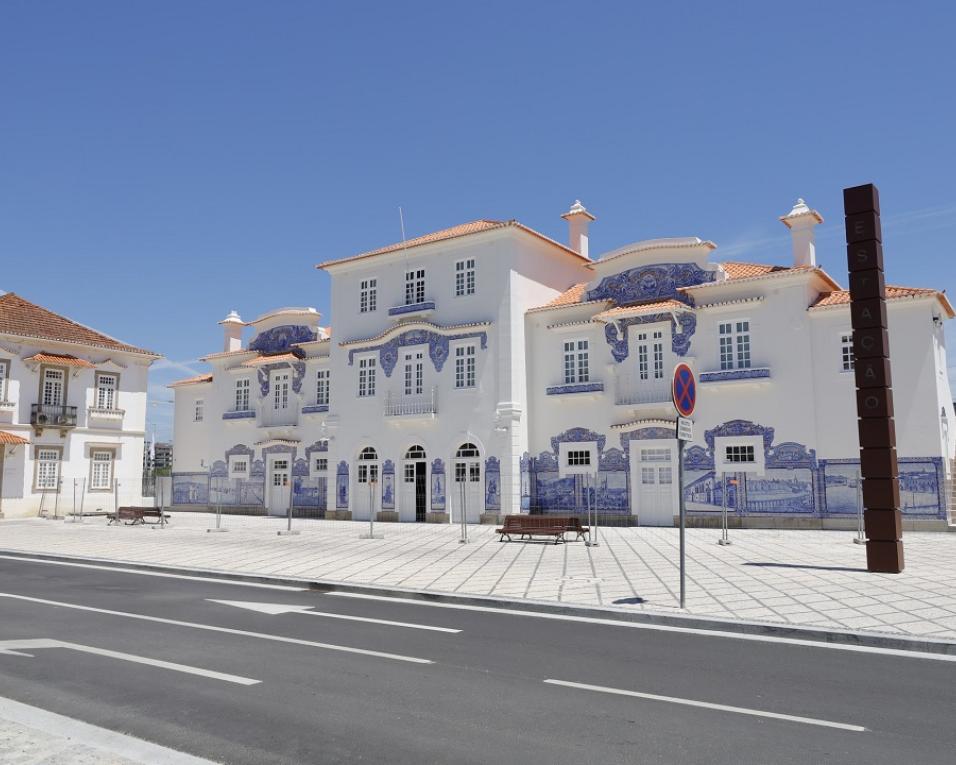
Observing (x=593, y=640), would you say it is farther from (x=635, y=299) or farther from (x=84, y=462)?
(x=84, y=462)

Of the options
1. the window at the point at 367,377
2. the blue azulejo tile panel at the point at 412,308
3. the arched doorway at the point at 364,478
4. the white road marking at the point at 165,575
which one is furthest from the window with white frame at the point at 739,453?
the white road marking at the point at 165,575

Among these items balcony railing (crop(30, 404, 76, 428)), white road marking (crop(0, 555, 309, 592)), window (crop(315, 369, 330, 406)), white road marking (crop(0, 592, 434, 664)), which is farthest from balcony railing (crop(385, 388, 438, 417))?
white road marking (crop(0, 592, 434, 664))

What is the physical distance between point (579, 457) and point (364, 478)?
1007 centimetres

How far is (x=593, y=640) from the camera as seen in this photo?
8953 millimetres

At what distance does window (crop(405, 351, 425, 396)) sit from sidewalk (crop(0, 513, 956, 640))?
23.0 ft

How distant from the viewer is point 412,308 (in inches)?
1287

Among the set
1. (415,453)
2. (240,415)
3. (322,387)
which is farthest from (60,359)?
(415,453)

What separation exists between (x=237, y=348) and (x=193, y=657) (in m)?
36.2

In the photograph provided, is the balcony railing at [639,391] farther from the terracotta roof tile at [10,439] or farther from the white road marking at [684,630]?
the terracotta roof tile at [10,439]

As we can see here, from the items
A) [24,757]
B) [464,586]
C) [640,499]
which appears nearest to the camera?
[24,757]

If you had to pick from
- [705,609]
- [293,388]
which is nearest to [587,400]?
[293,388]

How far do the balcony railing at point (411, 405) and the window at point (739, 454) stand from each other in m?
11.6

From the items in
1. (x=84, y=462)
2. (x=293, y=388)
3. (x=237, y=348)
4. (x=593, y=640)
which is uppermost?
(x=237, y=348)

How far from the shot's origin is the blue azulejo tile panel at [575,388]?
93.9 feet
